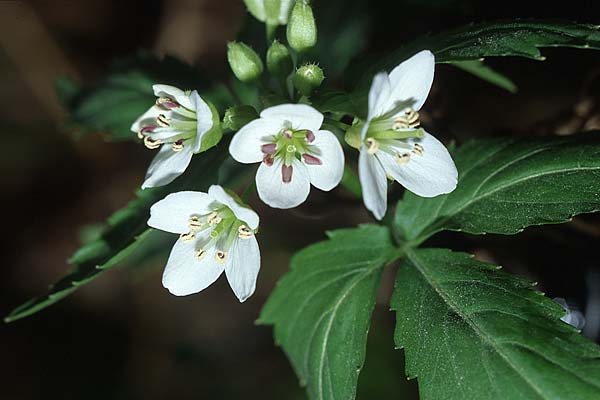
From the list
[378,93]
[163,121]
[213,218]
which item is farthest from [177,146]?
[378,93]

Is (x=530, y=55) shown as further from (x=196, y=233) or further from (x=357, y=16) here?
(x=357, y=16)

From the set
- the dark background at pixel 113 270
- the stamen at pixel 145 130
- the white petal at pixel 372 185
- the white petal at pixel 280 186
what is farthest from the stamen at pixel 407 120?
the dark background at pixel 113 270

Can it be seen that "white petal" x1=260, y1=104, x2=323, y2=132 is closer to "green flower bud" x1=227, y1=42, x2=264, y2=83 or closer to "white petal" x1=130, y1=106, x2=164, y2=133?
"green flower bud" x1=227, y1=42, x2=264, y2=83

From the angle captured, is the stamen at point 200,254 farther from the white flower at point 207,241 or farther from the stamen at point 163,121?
the stamen at point 163,121

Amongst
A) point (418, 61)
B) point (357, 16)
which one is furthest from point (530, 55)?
point (357, 16)

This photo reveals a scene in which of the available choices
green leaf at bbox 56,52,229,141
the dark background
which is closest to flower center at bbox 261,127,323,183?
green leaf at bbox 56,52,229,141

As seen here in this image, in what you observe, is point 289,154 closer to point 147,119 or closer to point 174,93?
point 174,93
